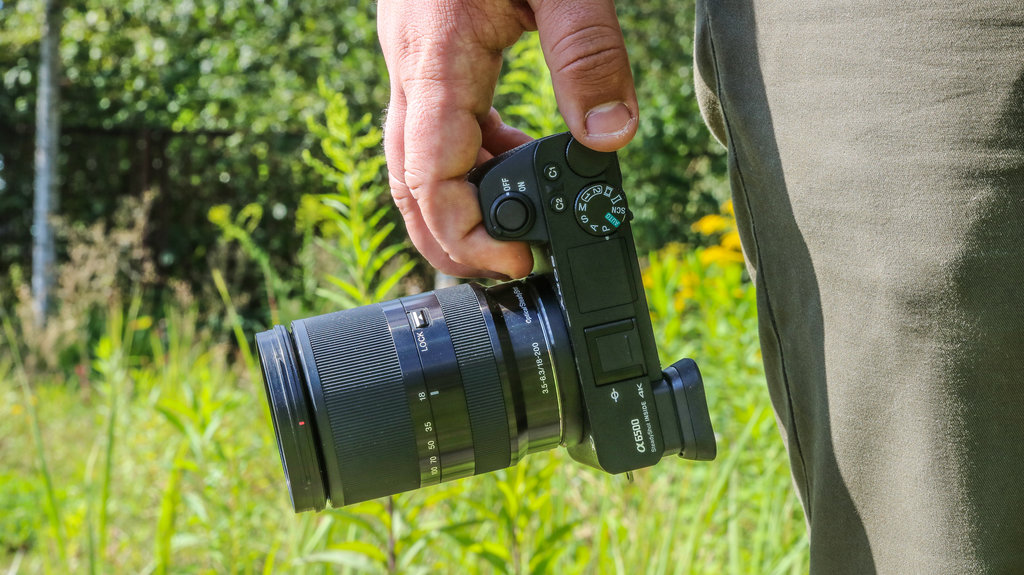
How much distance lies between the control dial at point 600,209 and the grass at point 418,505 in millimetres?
558

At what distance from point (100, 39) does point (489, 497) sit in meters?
5.69

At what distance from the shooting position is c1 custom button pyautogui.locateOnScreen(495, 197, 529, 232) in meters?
0.96

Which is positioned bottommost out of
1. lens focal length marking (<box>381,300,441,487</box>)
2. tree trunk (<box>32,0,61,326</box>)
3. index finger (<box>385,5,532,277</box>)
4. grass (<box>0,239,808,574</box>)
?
grass (<box>0,239,808,574</box>)

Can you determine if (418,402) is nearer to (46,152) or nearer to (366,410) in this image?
(366,410)

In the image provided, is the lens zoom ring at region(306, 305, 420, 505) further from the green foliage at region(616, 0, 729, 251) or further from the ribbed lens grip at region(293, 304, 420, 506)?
the green foliage at region(616, 0, 729, 251)

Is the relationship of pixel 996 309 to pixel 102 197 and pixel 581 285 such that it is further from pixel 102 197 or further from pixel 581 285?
pixel 102 197

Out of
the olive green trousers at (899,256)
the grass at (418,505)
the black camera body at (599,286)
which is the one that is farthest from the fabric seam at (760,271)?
the grass at (418,505)

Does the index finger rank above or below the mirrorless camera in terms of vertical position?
above

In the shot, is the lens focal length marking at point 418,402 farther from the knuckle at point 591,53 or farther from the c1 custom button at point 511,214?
the knuckle at point 591,53

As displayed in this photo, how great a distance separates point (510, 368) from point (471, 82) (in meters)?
0.33

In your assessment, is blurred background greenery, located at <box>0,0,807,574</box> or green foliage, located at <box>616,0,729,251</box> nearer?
blurred background greenery, located at <box>0,0,807,574</box>

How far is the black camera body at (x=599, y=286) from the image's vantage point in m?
0.96

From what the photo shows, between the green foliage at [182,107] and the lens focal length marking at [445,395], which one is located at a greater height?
the green foliage at [182,107]

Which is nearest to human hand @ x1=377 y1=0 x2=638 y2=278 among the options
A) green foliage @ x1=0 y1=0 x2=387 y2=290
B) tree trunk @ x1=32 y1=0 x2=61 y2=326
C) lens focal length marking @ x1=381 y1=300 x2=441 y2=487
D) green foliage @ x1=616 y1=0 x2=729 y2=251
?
lens focal length marking @ x1=381 y1=300 x2=441 y2=487
